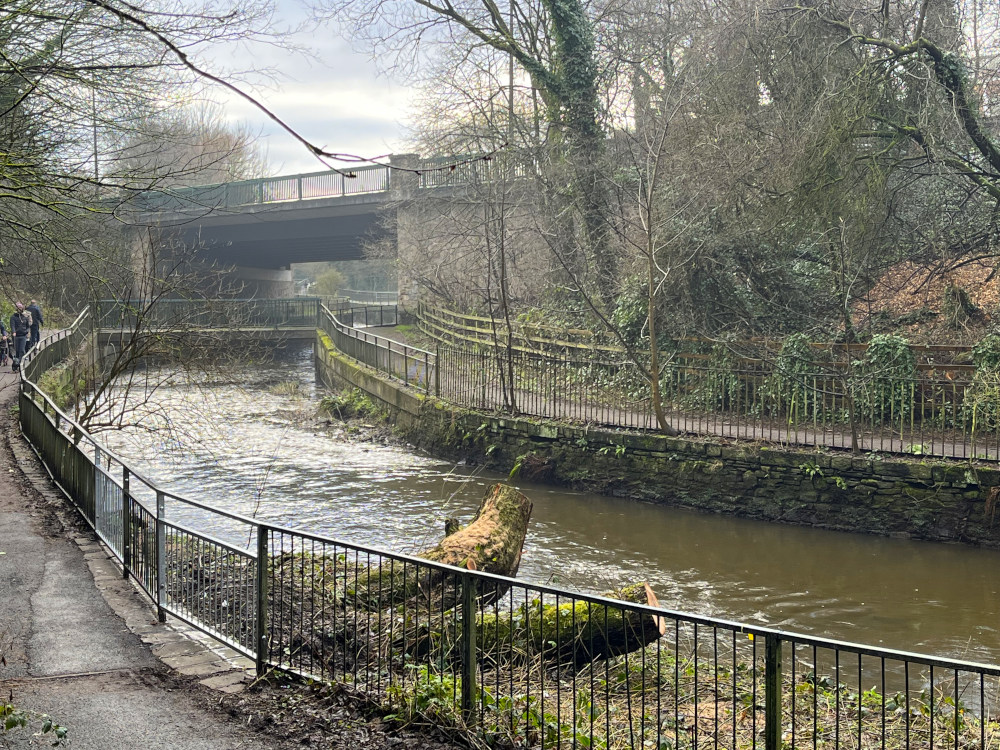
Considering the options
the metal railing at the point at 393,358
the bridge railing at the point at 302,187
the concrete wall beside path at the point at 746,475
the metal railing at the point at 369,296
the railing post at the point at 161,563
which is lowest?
the concrete wall beside path at the point at 746,475

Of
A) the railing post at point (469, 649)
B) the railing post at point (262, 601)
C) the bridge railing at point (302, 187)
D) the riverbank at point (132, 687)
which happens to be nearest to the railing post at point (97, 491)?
the riverbank at point (132, 687)

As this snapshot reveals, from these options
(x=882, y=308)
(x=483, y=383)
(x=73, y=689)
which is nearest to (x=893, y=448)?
(x=882, y=308)

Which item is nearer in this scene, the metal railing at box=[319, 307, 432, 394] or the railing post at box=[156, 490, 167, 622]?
the railing post at box=[156, 490, 167, 622]

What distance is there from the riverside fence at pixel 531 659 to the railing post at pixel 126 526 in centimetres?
2

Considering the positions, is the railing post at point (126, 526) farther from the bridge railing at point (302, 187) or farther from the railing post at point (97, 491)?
the bridge railing at point (302, 187)

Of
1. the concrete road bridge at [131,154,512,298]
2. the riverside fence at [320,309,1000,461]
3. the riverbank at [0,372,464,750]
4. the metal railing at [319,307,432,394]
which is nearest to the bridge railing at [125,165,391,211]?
the concrete road bridge at [131,154,512,298]

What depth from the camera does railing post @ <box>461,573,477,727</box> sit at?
16.2 ft

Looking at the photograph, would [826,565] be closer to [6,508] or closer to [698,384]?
[698,384]

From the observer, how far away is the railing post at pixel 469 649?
493 cm

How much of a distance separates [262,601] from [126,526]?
8.74ft

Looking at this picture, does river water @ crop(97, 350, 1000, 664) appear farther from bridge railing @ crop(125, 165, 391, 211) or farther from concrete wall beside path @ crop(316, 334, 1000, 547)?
bridge railing @ crop(125, 165, 391, 211)

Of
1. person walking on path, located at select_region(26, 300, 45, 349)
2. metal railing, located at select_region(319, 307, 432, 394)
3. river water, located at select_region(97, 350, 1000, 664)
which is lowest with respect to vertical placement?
river water, located at select_region(97, 350, 1000, 664)

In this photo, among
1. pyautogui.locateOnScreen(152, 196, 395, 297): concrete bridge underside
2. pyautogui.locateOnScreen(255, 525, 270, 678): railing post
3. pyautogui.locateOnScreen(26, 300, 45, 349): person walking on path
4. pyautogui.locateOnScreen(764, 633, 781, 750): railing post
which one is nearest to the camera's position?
pyautogui.locateOnScreen(764, 633, 781, 750): railing post

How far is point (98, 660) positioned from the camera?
20.4 ft
